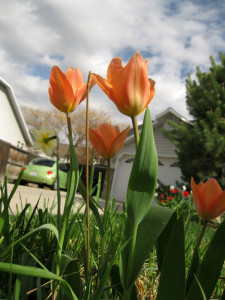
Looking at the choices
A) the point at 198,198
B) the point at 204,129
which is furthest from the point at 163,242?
the point at 204,129

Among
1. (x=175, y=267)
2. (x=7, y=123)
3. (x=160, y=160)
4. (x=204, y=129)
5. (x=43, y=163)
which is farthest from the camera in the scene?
(x=7, y=123)

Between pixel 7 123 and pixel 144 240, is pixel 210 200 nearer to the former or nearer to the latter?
pixel 144 240

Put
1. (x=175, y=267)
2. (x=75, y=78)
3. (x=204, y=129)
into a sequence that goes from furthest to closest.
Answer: (x=204, y=129) < (x=75, y=78) < (x=175, y=267)

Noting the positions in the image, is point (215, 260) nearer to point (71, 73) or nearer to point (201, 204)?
point (201, 204)

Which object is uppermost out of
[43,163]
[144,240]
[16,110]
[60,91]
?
[16,110]

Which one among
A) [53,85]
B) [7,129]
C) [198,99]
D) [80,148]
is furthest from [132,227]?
[80,148]

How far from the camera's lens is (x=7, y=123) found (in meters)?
18.0

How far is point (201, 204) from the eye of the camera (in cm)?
68

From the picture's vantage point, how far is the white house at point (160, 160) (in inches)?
538

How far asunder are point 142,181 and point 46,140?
444mm

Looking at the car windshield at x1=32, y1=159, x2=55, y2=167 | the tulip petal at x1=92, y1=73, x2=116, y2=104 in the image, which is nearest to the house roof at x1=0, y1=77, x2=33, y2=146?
the car windshield at x1=32, y1=159, x2=55, y2=167

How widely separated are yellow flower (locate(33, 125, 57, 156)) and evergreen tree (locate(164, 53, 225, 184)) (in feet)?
32.4

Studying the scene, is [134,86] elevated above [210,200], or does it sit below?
above

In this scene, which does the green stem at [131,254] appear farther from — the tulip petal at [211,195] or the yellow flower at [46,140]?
the yellow flower at [46,140]
